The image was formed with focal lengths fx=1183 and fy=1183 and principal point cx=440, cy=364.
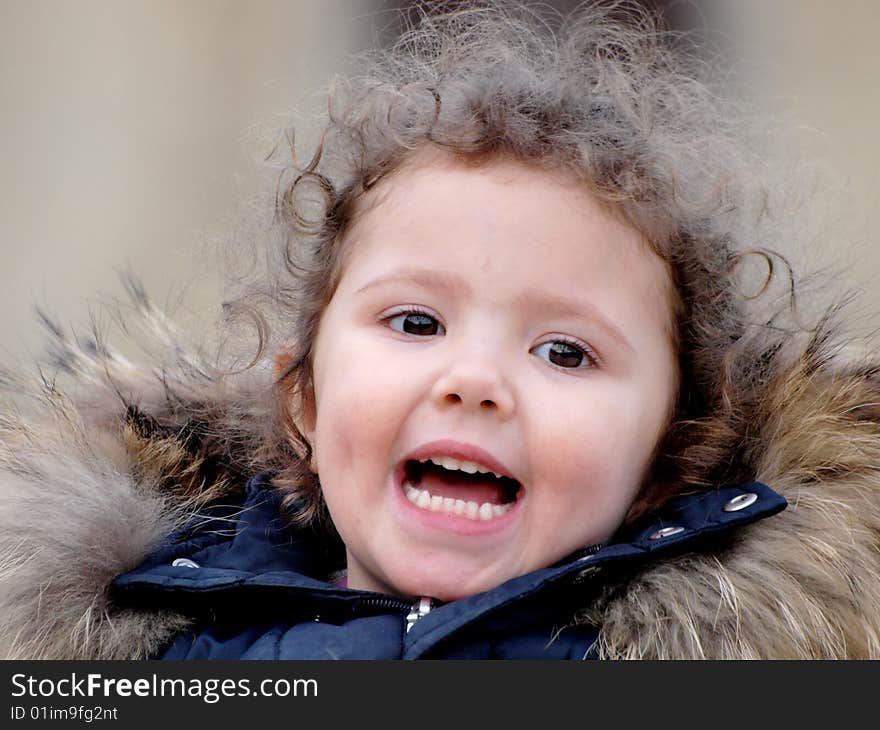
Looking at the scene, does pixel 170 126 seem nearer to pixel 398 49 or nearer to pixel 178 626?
pixel 398 49

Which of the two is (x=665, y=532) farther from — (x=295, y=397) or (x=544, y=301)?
(x=295, y=397)

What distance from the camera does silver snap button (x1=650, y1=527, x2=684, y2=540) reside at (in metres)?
1.35

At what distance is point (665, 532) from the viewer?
1362mm

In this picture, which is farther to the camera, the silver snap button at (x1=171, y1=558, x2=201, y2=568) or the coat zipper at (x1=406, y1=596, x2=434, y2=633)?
the silver snap button at (x1=171, y1=558, x2=201, y2=568)

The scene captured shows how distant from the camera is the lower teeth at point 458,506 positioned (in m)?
1.38

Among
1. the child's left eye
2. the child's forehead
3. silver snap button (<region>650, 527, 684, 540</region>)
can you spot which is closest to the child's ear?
the child's forehead

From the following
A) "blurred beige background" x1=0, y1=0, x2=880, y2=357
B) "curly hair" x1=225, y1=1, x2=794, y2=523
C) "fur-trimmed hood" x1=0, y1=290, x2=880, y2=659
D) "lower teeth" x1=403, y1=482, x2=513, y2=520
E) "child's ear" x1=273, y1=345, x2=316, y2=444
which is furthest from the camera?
"blurred beige background" x1=0, y1=0, x2=880, y2=357

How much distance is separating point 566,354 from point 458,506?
224 mm

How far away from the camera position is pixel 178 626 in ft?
4.72

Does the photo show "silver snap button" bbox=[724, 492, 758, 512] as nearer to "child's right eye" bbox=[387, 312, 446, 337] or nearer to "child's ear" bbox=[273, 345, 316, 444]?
"child's right eye" bbox=[387, 312, 446, 337]

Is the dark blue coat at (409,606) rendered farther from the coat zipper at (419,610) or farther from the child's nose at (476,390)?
Answer: the child's nose at (476,390)

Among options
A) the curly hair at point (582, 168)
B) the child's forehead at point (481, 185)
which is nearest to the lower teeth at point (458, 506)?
the curly hair at point (582, 168)

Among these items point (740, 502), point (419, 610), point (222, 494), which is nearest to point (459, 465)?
point (419, 610)

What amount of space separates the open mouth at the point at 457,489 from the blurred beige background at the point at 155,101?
2952 mm
